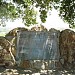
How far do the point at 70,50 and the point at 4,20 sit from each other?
22.3m

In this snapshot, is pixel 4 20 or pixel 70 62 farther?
pixel 4 20

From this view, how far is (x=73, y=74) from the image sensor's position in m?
13.2

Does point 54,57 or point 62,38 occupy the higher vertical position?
point 62,38

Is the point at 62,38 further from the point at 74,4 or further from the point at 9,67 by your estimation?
the point at 9,67

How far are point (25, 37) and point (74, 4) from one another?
4.69m

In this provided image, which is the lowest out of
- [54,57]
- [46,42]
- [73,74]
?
[73,74]

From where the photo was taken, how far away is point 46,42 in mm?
15297

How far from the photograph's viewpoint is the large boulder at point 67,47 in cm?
1538

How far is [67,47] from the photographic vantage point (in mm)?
15594

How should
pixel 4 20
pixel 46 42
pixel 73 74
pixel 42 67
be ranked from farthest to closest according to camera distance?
pixel 4 20
pixel 46 42
pixel 42 67
pixel 73 74

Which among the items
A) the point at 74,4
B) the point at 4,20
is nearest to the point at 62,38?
the point at 74,4

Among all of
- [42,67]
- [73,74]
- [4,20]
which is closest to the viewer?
[73,74]

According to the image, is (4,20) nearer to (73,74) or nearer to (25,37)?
(25,37)

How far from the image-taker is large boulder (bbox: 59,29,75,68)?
50.4ft
